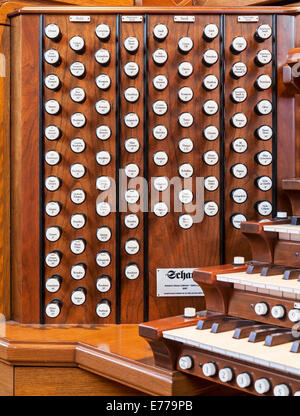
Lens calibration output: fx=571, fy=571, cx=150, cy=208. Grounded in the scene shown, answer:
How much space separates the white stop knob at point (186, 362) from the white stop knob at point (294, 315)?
35cm

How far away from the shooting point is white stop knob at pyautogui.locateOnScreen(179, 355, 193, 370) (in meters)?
1.88

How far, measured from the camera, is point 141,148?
2.57 m

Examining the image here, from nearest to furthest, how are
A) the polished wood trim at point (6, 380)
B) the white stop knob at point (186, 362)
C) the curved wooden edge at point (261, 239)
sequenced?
the white stop knob at point (186, 362), the curved wooden edge at point (261, 239), the polished wood trim at point (6, 380)

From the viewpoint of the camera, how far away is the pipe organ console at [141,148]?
100 inches

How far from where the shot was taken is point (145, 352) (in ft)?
7.06

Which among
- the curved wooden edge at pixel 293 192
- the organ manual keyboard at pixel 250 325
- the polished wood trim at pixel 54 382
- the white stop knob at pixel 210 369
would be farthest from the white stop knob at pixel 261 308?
the polished wood trim at pixel 54 382

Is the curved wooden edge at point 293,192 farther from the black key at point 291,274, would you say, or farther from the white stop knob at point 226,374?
the white stop knob at point 226,374

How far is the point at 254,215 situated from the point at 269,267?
531mm

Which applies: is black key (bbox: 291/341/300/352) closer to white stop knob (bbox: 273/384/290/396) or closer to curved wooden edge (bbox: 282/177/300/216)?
white stop knob (bbox: 273/384/290/396)

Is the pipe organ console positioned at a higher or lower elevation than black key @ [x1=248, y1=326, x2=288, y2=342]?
higher

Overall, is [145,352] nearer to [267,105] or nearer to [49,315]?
[49,315]

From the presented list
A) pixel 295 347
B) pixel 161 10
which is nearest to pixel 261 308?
pixel 295 347

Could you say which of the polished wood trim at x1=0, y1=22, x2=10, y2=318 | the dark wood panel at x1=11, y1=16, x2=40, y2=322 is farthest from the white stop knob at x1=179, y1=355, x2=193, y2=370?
the polished wood trim at x1=0, y1=22, x2=10, y2=318
